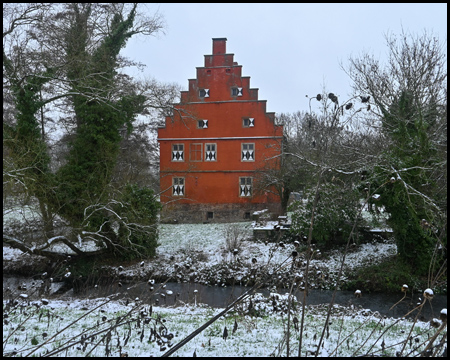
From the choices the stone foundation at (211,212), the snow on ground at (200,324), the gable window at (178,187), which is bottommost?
A: the snow on ground at (200,324)

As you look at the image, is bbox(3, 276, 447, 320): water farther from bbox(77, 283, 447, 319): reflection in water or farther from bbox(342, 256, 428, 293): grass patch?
bbox(342, 256, 428, 293): grass patch

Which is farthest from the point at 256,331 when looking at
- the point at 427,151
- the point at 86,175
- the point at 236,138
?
the point at 236,138

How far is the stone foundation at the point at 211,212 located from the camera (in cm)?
2276

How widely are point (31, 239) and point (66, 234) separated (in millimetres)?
1302

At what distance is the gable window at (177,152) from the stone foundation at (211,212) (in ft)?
9.29

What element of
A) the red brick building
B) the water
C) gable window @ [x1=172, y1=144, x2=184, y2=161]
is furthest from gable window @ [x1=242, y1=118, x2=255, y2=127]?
the water

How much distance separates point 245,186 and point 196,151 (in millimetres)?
3668

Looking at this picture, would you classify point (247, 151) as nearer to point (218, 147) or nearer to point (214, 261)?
point (218, 147)

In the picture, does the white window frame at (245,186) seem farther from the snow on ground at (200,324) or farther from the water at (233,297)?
the water at (233,297)

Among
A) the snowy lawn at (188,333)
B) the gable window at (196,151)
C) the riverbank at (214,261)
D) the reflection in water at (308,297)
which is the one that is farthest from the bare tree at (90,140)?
the gable window at (196,151)

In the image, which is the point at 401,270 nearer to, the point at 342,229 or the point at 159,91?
the point at 342,229

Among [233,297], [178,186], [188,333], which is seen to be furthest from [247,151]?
[188,333]

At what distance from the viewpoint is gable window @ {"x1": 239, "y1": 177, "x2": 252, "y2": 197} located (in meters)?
22.9

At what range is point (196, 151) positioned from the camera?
2342cm
